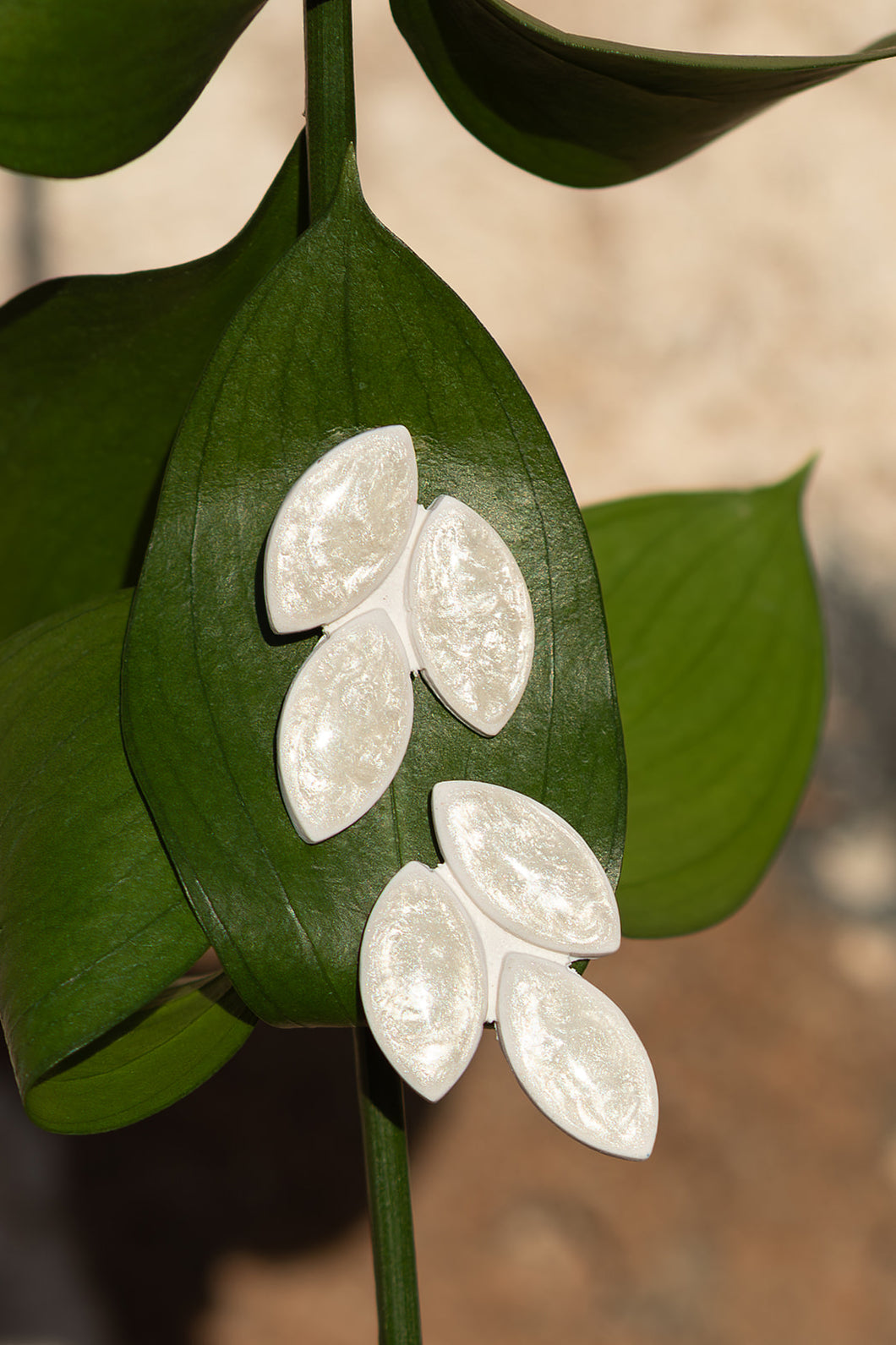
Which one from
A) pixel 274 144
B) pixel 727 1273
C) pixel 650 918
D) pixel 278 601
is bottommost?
pixel 727 1273

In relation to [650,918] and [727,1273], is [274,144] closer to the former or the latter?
[650,918]

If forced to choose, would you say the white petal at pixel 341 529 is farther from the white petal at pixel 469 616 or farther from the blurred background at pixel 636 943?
the blurred background at pixel 636 943

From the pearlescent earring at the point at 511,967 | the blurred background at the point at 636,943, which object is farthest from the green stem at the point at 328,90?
the blurred background at the point at 636,943

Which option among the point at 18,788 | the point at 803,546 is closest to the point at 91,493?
the point at 18,788

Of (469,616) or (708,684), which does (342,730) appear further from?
(708,684)

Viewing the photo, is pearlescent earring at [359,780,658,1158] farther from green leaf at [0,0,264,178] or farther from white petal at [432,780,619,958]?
green leaf at [0,0,264,178]

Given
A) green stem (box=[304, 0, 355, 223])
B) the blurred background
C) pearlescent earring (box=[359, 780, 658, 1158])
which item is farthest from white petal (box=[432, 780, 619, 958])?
Answer: the blurred background
